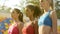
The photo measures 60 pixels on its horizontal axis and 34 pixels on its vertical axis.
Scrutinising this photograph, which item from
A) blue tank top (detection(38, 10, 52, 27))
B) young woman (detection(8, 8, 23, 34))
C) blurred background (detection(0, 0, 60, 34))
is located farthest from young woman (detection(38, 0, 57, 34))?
blurred background (detection(0, 0, 60, 34))

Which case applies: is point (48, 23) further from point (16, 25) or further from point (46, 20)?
point (16, 25)

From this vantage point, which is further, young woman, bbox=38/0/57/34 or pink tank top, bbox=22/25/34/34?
pink tank top, bbox=22/25/34/34

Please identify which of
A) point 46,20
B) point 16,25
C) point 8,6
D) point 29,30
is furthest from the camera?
point 8,6

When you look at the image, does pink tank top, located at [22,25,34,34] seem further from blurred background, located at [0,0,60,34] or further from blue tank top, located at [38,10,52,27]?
blurred background, located at [0,0,60,34]

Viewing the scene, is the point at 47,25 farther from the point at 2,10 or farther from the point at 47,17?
the point at 2,10

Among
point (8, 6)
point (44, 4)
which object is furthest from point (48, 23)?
point (8, 6)

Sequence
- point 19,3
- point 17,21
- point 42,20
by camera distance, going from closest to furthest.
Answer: point 42,20 < point 17,21 < point 19,3

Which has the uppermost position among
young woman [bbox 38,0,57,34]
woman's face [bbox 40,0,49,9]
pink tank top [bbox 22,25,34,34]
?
woman's face [bbox 40,0,49,9]

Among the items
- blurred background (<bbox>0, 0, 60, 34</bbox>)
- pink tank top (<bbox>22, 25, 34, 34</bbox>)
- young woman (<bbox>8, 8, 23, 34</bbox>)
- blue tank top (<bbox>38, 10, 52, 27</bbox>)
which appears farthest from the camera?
blurred background (<bbox>0, 0, 60, 34</bbox>)

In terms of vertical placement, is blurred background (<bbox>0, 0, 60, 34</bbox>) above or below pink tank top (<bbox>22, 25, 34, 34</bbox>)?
above

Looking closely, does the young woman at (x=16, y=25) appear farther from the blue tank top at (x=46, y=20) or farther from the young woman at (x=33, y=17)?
the blue tank top at (x=46, y=20)

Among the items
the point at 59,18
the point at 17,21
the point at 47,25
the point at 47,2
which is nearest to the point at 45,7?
the point at 47,2

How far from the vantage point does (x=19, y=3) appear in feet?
6.63

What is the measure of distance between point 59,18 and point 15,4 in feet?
1.90
